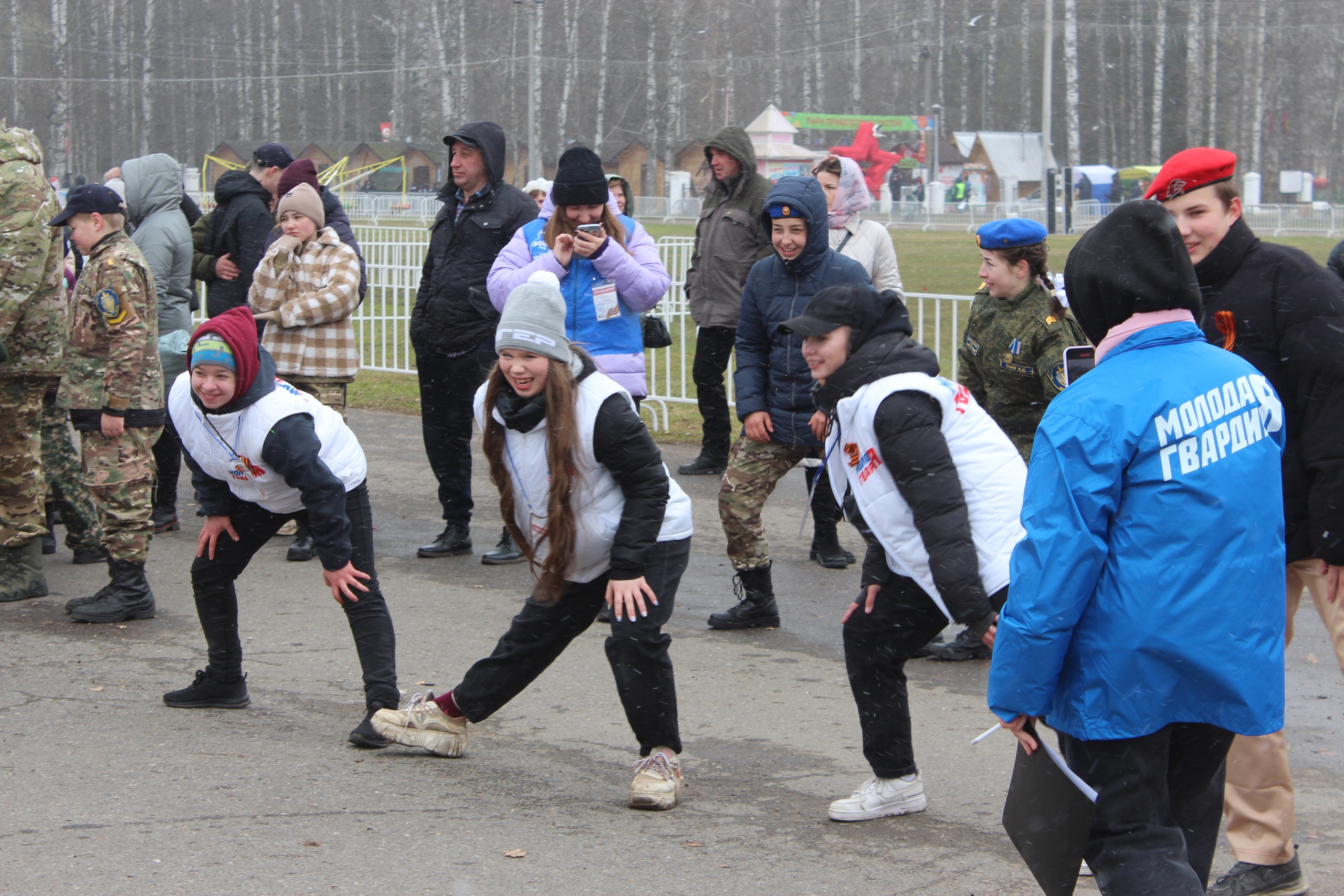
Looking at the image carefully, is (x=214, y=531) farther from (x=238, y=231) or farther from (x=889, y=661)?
(x=238, y=231)

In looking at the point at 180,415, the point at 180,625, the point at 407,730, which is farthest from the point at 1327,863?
the point at 180,625

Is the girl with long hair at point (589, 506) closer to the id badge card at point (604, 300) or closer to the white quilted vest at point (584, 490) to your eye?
the white quilted vest at point (584, 490)

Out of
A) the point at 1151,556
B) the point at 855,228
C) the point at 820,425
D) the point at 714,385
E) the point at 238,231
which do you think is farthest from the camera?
the point at 714,385

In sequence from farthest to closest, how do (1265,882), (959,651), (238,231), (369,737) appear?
(238,231)
(959,651)
(369,737)
(1265,882)

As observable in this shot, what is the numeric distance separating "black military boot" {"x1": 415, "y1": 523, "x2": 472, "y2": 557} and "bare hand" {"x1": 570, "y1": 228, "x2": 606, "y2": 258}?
1.95 meters

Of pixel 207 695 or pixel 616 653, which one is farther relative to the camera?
pixel 207 695

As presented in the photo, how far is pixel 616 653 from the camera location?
13.0ft

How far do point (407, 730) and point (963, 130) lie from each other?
66.8m

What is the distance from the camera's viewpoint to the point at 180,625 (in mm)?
5871

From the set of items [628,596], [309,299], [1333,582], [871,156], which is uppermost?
[871,156]

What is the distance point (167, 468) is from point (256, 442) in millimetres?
3719

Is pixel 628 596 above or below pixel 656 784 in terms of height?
above

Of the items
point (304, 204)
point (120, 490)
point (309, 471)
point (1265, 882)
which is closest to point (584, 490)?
point (309, 471)

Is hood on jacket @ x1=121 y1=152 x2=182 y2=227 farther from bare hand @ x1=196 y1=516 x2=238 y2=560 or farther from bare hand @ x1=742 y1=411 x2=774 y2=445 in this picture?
bare hand @ x1=742 y1=411 x2=774 y2=445
